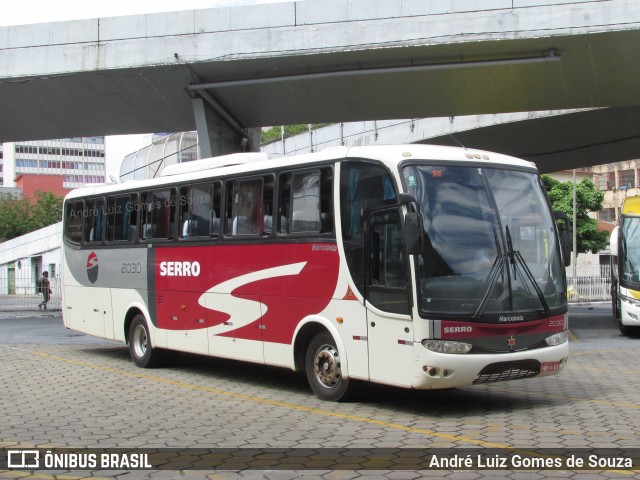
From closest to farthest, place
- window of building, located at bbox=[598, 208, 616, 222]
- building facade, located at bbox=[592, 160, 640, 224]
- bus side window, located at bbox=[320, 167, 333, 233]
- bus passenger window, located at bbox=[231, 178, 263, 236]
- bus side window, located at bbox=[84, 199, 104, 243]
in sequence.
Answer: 1. bus side window, located at bbox=[320, 167, 333, 233]
2. bus passenger window, located at bbox=[231, 178, 263, 236]
3. bus side window, located at bbox=[84, 199, 104, 243]
4. building facade, located at bbox=[592, 160, 640, 224]
5. window of building, located at bbox=[598, 208, 616, 222]

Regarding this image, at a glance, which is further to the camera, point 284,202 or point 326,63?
point 326,63

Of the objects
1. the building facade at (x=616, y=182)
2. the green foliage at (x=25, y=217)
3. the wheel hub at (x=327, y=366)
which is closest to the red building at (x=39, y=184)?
the green foliage at (x=25, y=217)

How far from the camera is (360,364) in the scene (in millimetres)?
9461

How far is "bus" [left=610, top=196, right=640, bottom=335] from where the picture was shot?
1964 cm

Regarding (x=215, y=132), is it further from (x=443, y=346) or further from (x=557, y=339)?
(x=443, y=346)

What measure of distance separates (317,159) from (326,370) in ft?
8.85

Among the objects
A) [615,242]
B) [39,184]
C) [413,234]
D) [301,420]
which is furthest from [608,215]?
[301,420]

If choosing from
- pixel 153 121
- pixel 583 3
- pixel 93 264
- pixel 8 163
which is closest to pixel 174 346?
pixel 93 264

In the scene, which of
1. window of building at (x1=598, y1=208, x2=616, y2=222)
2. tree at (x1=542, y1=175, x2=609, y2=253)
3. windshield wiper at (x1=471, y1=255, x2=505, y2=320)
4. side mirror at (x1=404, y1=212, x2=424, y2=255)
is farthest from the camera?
window of building at (x1=598, y1=208, x2=616, y2=222)

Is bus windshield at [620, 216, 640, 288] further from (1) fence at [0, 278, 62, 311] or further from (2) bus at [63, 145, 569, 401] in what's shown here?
(1) fence at [0, 278, 62, 311]

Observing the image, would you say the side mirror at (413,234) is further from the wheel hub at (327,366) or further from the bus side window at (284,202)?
the bus side window at (284,202)

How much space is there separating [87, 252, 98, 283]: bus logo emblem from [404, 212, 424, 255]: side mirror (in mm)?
8605

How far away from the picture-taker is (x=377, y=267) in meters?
9.29

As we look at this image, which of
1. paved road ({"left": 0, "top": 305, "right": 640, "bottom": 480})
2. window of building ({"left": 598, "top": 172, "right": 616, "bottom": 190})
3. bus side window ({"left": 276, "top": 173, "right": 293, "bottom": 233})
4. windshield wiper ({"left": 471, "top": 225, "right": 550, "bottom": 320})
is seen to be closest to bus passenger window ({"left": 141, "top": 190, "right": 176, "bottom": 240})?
paved road ({"left": 0, "top": 305, "right": 640, "bottom": 480})
